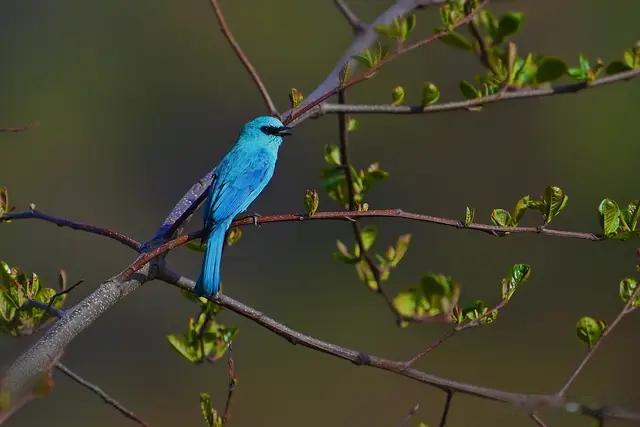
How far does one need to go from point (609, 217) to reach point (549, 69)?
40cm

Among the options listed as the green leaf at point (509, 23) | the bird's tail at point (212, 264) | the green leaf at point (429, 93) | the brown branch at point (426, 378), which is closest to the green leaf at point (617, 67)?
the green leaf at point (509, 23)

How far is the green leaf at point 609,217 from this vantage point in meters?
1.52

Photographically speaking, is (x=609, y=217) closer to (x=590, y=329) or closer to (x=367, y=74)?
(x=590, y=329)

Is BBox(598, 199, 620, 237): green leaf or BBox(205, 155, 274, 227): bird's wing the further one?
BBox(205, 155, 274, 227): bird's wing

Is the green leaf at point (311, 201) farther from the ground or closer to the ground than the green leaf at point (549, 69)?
closer to the ground

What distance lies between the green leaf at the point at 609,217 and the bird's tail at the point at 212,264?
29.0 inches

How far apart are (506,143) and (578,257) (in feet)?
3.73

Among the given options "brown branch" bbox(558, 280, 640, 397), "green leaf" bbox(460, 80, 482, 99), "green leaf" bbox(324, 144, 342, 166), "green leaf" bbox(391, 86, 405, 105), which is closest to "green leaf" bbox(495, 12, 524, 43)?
"green leaf" bbox(460, 80, 482, 99)

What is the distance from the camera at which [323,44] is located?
7.86 m

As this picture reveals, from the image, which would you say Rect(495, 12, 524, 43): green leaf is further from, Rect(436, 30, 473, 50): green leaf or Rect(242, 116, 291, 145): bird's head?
Rect(242, 116, 291, 145): bird's head

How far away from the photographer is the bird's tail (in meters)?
1.70

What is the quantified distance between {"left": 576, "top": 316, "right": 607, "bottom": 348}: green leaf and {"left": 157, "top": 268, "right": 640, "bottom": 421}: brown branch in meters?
0.27

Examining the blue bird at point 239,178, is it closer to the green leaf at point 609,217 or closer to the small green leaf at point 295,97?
the small green leaf at point 295,97

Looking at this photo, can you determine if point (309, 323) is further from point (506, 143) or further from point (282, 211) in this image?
point (506, 143)
